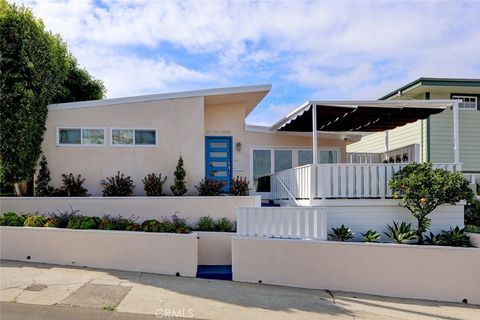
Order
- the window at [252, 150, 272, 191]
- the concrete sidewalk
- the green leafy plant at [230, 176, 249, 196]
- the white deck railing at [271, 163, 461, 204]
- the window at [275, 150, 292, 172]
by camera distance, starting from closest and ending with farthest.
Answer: the concrete sidewalk
the white deck railing at [271, 163, 461, 204]
the green leafy plant at [230, 176, 249, 196]
the window at [252, 150, 272, 191]
the window at [275, 150, 292, 172]

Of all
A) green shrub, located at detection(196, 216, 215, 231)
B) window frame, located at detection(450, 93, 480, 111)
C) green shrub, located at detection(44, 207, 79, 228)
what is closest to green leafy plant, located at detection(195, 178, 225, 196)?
green shrub, located at detection(196, 216, 215, 231)

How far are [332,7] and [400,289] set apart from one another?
6578 mm

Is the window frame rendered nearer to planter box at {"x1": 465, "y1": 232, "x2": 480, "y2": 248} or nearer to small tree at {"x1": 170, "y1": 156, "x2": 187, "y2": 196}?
planter box at {"x1": 465, "y1": 232, "x2": 480, "y2": 248}

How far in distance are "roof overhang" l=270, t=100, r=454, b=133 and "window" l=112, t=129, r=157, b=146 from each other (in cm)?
412

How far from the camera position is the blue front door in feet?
44.4

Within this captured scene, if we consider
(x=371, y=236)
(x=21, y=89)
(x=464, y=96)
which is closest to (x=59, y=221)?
(x=21, y=89)

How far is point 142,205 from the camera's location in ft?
35.2

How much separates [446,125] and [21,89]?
14097mm

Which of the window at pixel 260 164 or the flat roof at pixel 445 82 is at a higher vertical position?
the flat roof at pixel 445 82

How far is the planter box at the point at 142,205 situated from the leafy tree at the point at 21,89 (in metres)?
0.84

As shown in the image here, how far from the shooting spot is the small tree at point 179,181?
1130 cm

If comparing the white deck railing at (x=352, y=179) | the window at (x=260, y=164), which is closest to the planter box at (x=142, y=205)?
the white deck railing at (x=352, y=179)

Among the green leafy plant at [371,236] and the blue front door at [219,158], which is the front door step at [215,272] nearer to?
the green leafy plant at [371,236]

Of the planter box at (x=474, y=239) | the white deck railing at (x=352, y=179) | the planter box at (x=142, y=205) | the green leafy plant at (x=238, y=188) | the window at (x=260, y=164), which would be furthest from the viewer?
the window at (x=260, y=164)
